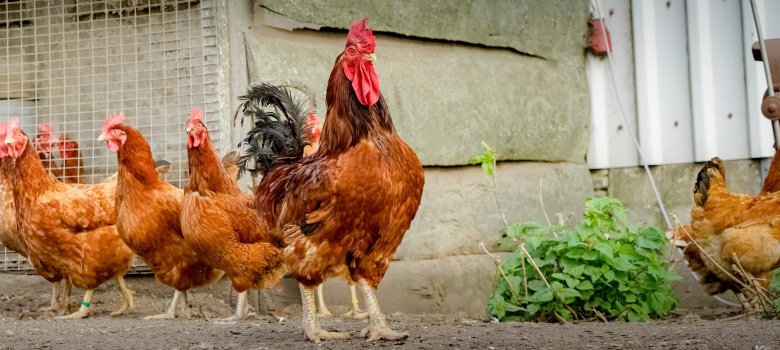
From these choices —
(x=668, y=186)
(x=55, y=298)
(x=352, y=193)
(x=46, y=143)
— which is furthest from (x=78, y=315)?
(x=668, y=186)

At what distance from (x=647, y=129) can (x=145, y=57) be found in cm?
398

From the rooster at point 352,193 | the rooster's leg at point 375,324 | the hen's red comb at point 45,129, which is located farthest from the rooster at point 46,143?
the rooster's leg at point 375,324

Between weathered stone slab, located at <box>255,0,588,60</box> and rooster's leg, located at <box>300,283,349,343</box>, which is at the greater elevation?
weathered stone slab, located at <box>255,0,588,60</box>

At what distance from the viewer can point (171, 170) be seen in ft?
22.6

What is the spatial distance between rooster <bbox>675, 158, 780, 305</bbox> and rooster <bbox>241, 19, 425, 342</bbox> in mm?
2593

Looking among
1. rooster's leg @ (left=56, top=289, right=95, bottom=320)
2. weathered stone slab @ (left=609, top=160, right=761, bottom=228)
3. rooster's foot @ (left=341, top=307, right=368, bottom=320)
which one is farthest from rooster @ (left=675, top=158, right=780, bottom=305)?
rooster's leg @ (left=56, top=289, right=95, bottom=320)

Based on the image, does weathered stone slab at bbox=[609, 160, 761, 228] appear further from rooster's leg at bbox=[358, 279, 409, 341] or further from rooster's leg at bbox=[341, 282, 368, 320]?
rooster's leg at bbox=[358, 279, 409, 341]

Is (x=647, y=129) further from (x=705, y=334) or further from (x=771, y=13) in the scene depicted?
(x=705, y=334)

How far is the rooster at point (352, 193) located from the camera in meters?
4.27

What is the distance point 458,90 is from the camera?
739cm

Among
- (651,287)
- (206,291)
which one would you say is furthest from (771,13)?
(206,291)

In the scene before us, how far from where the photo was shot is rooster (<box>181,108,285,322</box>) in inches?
227

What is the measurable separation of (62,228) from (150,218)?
29.6 inches

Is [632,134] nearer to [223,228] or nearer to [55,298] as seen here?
[223,228]
